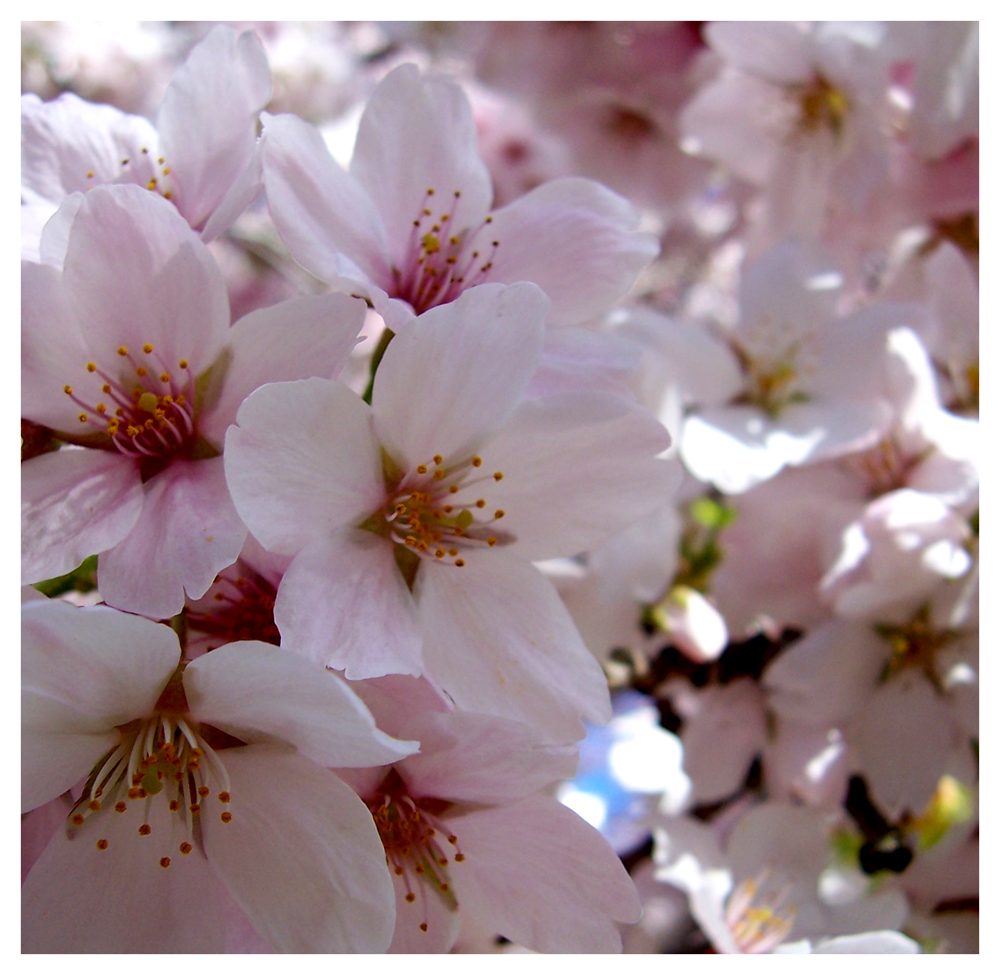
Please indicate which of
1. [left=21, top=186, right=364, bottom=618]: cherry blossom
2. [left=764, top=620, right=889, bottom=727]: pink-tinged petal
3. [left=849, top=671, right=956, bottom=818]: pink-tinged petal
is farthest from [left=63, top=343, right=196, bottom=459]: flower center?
[left=849, top=671, right=956, bottom=818]: pink-tinged petal

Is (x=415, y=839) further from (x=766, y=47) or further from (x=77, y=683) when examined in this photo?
(x=766, y=47)

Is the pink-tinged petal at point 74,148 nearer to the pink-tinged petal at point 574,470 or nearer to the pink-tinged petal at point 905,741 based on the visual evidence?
the pink-tinged petal at point 574,470

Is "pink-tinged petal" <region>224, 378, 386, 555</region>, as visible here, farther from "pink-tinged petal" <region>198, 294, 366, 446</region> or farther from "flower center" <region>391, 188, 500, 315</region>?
"flower center" <region>391, 188, 500, 315</region>

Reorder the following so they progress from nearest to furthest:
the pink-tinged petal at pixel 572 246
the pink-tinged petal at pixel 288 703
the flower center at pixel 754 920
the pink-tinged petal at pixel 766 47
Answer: the pink-tinged petal at pixel 288 703, the pink-tinged petal at pixel 572 246, the flower center at pixel 754 920, the pink-tinged petal at pixel 766 47

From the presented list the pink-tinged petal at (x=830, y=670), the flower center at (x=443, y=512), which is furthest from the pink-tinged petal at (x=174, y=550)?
the pink-tinged petal at (x=830, y=670)

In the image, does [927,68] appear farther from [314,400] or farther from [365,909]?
[365,909]

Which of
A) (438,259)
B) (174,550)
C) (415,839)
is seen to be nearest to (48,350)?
(174,550)
